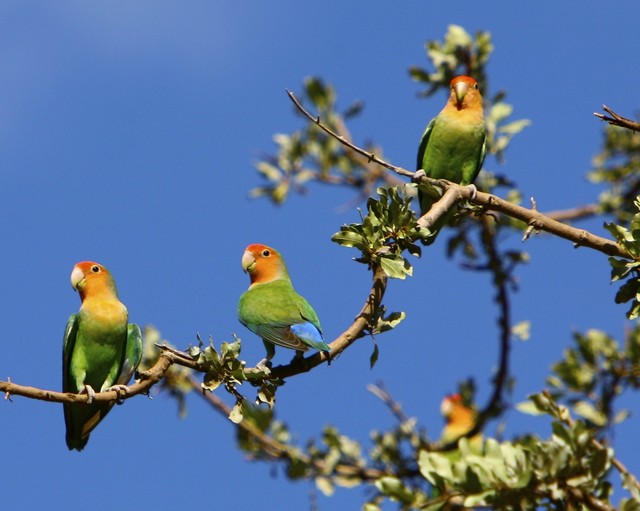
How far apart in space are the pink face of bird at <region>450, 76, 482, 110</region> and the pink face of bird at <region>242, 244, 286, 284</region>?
1.83 m

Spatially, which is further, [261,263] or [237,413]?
[261,263]

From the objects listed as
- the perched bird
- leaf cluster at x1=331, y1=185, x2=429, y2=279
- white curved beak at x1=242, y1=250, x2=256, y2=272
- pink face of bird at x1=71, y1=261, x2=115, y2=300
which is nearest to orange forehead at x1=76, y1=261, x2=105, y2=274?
pink face of bird at x1=71, y1=261, x2=115, y2=300

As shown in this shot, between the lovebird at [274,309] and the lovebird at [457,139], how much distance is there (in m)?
1.36

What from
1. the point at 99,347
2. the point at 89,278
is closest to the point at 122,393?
the point at 99,347

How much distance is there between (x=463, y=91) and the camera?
21.7 feet

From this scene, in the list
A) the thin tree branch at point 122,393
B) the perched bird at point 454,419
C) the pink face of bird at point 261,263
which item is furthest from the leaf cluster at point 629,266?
the perched bird at point 454,419

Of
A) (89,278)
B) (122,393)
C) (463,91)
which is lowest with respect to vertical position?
(122,393)

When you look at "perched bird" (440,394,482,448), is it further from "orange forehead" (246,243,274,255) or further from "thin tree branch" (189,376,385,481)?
"orange forehead" (246,243,274,255)

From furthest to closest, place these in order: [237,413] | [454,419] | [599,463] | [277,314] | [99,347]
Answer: [454,419], [99,347], [277,314], [599,463], [237,413]

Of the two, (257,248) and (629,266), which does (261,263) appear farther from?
(629,266)

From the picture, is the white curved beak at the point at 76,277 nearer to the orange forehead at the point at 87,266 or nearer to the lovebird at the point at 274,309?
the orange forehead at the point at 87,266

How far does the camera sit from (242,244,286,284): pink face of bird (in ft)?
18.6

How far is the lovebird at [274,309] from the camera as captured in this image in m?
4.29

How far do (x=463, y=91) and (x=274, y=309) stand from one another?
2616 millimetres
